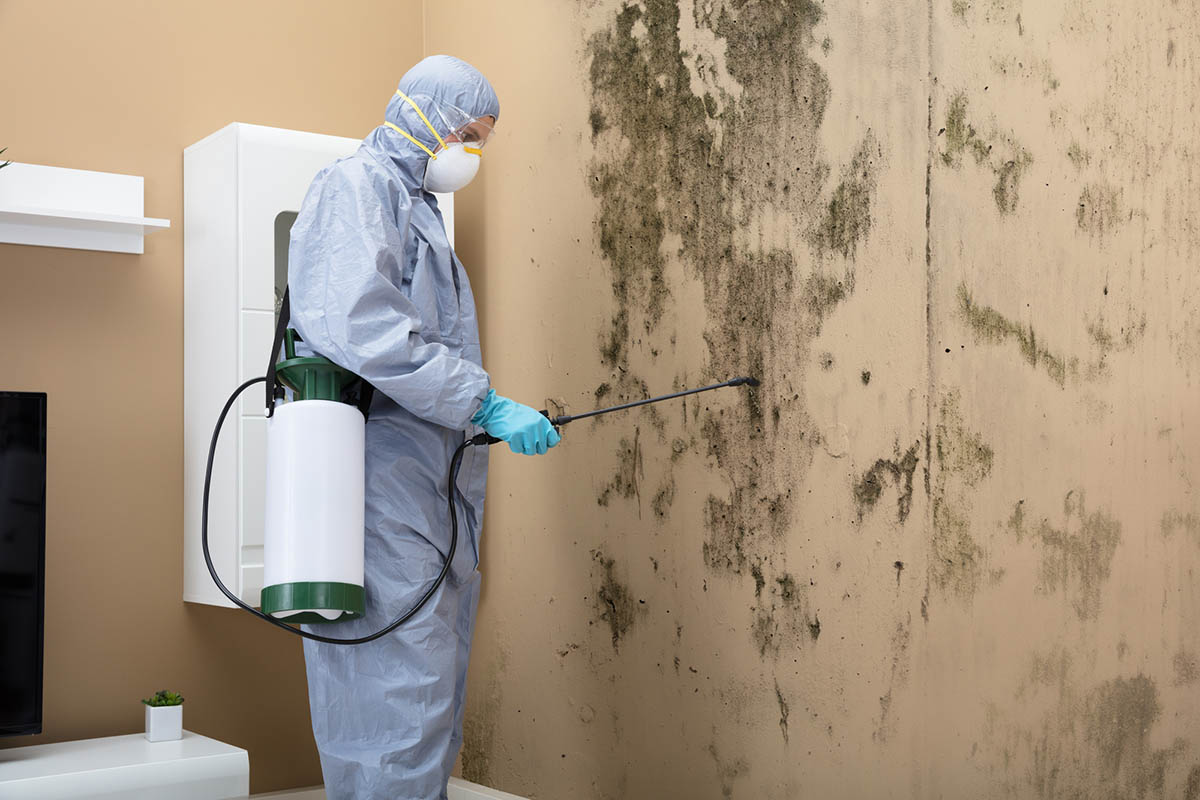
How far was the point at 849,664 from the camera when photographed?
1986mm

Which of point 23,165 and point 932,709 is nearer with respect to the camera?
point 932,709

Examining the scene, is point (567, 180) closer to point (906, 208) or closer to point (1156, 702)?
point (906, 208)

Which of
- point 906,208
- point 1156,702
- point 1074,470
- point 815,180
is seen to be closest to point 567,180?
point 815,180

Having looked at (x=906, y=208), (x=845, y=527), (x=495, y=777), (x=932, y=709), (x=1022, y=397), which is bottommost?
(x=495, y=777)

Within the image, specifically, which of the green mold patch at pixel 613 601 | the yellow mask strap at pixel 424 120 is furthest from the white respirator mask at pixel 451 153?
the green mold patch at pixel 613 601

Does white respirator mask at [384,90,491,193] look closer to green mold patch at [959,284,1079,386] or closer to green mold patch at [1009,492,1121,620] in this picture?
green mold patch at [959,284,1079,386]

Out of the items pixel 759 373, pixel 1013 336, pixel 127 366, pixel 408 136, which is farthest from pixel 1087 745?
pixel 127 366

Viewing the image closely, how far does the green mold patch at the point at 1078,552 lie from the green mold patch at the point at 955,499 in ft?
0.36

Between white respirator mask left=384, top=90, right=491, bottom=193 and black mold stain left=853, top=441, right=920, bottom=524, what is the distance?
91 centimetres

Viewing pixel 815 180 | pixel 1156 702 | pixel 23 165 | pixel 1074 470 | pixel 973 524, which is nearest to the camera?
pixel 1156 702

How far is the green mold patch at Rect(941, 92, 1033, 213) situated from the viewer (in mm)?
1789

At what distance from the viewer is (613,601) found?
8.18ft

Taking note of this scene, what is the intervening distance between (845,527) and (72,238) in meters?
1.78

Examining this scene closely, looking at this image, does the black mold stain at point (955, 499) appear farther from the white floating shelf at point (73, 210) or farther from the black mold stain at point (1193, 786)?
the white floating shelf at point (73, 210)
